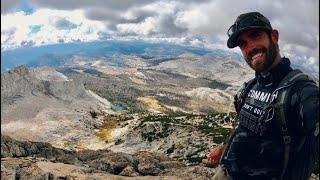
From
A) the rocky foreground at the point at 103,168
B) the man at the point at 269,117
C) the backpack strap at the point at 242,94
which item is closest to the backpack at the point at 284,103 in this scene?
the man at the point at 269,117

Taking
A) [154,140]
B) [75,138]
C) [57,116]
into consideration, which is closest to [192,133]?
[154,140]

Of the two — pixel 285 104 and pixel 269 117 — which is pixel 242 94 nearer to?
pixel 269 117

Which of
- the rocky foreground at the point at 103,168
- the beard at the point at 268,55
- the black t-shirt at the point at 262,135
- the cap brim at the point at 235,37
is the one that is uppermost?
the cap brim at the point at 235,37

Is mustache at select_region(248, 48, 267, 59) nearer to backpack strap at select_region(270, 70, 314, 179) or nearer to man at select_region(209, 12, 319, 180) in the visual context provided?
man at select_region(209, 12, 319, 180)

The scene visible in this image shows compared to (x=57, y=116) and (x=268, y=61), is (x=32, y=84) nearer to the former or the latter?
(x=57, y=116)

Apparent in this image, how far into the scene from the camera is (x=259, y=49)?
18.1 ft

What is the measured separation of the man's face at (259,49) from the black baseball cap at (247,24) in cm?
8

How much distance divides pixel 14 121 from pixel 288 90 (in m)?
124

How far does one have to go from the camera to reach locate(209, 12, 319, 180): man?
501 centimetres

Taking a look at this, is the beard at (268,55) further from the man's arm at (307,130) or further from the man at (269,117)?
the man's arm at (307,130)

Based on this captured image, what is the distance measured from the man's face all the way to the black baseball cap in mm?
77

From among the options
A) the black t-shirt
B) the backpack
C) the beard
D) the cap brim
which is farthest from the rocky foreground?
the backpack

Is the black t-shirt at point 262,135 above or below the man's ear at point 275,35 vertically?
below

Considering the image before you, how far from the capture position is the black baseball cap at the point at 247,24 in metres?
5.54
